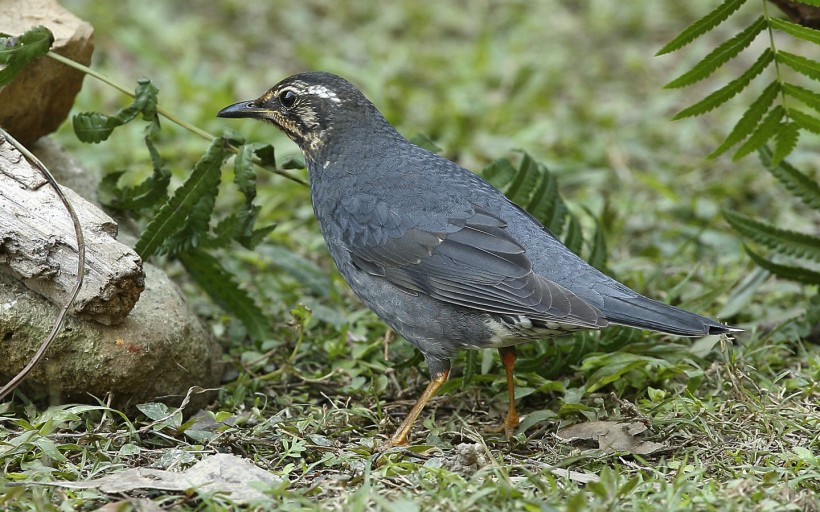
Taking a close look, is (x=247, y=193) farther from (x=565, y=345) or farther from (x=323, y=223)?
(x=565, y=345)

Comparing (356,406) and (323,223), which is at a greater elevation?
(323,223)

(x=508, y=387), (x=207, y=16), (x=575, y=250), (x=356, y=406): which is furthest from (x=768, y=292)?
(x=207, y=16)

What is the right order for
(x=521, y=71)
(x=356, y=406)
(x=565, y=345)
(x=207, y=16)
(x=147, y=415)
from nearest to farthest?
(x=147, y=415) < (x=356, y=406) < (x=565, y=345) < (x=521, y=71) < (x=207, y=16)

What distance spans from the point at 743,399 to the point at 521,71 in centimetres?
554

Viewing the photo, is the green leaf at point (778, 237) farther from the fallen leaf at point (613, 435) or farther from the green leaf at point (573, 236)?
the fallen leaf at point (613, 435)

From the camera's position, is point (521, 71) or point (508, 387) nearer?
point (508, 387)

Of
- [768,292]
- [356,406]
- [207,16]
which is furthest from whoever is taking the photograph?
[207,16]

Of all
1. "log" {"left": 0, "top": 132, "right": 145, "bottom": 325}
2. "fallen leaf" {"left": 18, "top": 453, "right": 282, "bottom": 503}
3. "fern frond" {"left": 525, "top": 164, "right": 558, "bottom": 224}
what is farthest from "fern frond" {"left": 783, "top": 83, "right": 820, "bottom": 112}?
"log" {"left": 0, "top": 132, "right": 145, "bottom": 325}

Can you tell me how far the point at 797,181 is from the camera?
5.79 metres

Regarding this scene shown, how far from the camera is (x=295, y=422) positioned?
5004mm

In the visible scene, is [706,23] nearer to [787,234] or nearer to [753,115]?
[753,115]

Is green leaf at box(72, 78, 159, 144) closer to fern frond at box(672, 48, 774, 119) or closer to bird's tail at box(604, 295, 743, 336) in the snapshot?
bird's tail at box(604, 295, 743, 336)

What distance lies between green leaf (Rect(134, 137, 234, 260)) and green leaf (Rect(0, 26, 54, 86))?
1002 mm

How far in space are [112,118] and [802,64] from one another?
372cm
